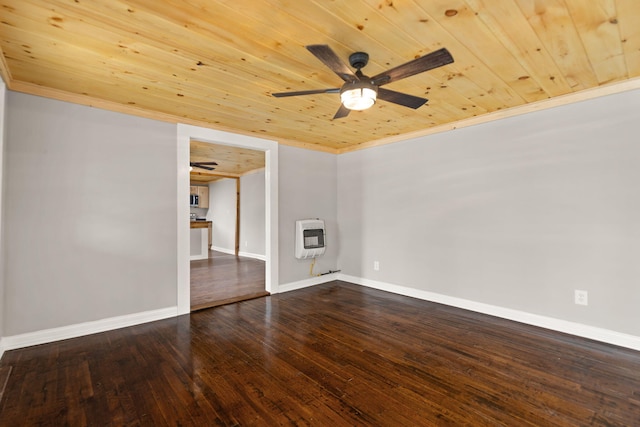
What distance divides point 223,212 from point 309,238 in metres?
5.08

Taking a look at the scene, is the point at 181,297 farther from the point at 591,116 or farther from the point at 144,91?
the point at 591,116

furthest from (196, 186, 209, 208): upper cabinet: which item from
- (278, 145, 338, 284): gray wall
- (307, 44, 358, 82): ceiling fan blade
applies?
(307, 44, 358, 82): ceiling fan blade

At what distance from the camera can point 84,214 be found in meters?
2.86

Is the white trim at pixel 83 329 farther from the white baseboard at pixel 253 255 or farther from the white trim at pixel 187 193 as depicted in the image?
the white baseboard at pixel 253 255

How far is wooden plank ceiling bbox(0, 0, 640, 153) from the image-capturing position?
65.5 inches

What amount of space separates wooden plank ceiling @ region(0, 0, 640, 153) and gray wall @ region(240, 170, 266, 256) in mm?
4151

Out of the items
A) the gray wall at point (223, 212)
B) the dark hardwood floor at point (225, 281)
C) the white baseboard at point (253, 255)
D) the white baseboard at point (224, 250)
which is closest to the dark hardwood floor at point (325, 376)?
the dark hardwood floor at point (225, 281)

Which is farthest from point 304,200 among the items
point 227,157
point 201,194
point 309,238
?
point 201,194

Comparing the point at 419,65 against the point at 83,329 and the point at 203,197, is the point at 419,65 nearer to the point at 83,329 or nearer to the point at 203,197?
the point at 83,329

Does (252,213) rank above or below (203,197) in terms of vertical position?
below

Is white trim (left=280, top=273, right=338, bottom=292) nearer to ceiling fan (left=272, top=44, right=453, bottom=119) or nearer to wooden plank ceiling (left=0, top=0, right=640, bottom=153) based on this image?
wooden plank ceiling (left=0, top=0, right=640, bottom=153)

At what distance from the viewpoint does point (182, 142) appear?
3455 mm

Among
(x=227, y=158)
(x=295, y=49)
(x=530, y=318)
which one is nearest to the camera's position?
(x=295, y=49)

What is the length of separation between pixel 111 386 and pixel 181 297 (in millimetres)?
1432
